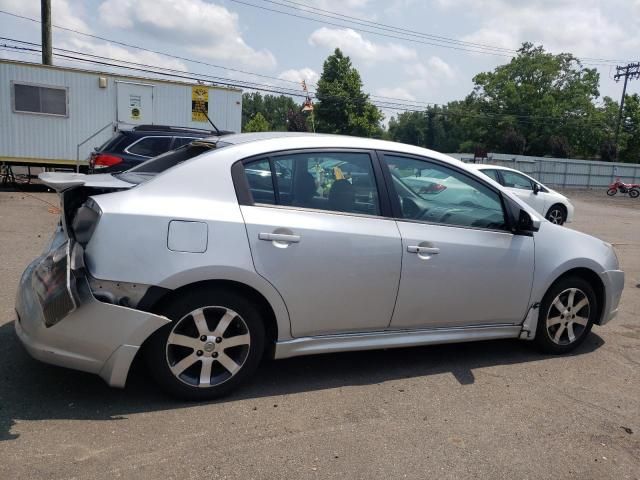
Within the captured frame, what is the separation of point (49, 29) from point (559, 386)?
19.9 m

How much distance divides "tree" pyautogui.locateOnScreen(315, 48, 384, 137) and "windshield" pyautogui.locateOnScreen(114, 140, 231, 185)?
40.4 metres

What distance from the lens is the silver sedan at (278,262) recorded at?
3020 millimetres

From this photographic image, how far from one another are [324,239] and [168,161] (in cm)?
139

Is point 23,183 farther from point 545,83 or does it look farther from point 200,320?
point 545,83

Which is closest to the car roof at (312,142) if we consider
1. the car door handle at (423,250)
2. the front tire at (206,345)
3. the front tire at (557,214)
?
the car door handle at (423,250)

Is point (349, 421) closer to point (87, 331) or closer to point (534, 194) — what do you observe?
point (87, 331)

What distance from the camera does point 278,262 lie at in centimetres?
331

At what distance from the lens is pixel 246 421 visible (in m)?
3.19

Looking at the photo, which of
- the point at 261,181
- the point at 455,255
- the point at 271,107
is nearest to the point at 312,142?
the point at 261,181

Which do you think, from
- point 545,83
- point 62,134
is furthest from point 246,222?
point 545,83

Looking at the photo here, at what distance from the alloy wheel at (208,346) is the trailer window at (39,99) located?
14.1m

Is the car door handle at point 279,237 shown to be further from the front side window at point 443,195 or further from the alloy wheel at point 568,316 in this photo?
the alloy wheel at point 568,316

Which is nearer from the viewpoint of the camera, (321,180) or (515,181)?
(321,180)

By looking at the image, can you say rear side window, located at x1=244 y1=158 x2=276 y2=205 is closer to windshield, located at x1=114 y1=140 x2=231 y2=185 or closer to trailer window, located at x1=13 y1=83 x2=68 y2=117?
windshield, located at x1=114 y1=140 x2=231 y2=185
